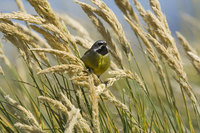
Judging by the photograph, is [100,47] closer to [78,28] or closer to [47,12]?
[78,28]

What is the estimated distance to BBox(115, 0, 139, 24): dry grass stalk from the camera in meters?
2.06

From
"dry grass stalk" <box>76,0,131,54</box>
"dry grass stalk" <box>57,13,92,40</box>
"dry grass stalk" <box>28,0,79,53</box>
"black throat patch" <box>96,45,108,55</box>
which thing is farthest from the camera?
"dry grass stalk" <box>57,13,92,40</box>

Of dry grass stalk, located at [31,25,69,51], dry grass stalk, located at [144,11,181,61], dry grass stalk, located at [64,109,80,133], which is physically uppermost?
dry grass stalk, located at [31,25,69,51]

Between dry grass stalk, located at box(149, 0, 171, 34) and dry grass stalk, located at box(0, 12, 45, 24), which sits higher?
dry grass stalk, located at box(0, 12, 45, 24)

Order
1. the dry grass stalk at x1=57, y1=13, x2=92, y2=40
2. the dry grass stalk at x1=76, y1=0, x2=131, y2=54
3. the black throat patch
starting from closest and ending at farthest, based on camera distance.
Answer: the dry grass stalk at x1=76, y1=0, x2=131, y2=54 → the black throat patch → the dry grass stalk at x1=57, y1=13, x2=92, y2=40

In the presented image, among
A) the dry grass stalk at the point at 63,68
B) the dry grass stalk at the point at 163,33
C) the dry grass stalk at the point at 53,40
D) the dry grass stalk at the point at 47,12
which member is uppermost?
the dry grass stalk at the point at 47,12

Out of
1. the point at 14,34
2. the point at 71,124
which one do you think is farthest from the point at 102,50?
the point at 71,124

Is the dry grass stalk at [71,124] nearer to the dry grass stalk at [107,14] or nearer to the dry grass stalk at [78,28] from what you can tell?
the dry grass stalk at [107,14]

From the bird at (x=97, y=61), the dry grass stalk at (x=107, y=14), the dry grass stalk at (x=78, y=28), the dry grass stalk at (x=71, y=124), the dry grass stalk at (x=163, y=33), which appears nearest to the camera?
the dry grass stalk at (x=71, y=124)

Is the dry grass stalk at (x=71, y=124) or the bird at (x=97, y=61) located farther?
the bird at (x=97, y=61)

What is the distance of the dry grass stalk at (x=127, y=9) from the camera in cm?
206

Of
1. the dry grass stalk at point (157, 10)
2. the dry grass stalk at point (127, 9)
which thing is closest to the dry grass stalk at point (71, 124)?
the dry grass stalk at point (157, 10)

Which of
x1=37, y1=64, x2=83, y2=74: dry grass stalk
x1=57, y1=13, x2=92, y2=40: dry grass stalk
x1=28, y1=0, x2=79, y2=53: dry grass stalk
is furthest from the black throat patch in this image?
x1=37, y1=64, x2=83, y2=74: dry grass stalk

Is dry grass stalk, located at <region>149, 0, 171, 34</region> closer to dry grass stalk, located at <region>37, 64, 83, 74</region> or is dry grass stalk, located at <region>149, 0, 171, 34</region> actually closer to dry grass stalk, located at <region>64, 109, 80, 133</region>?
dry grass stalk, located at <region>37, 64, 83, 74</region>
